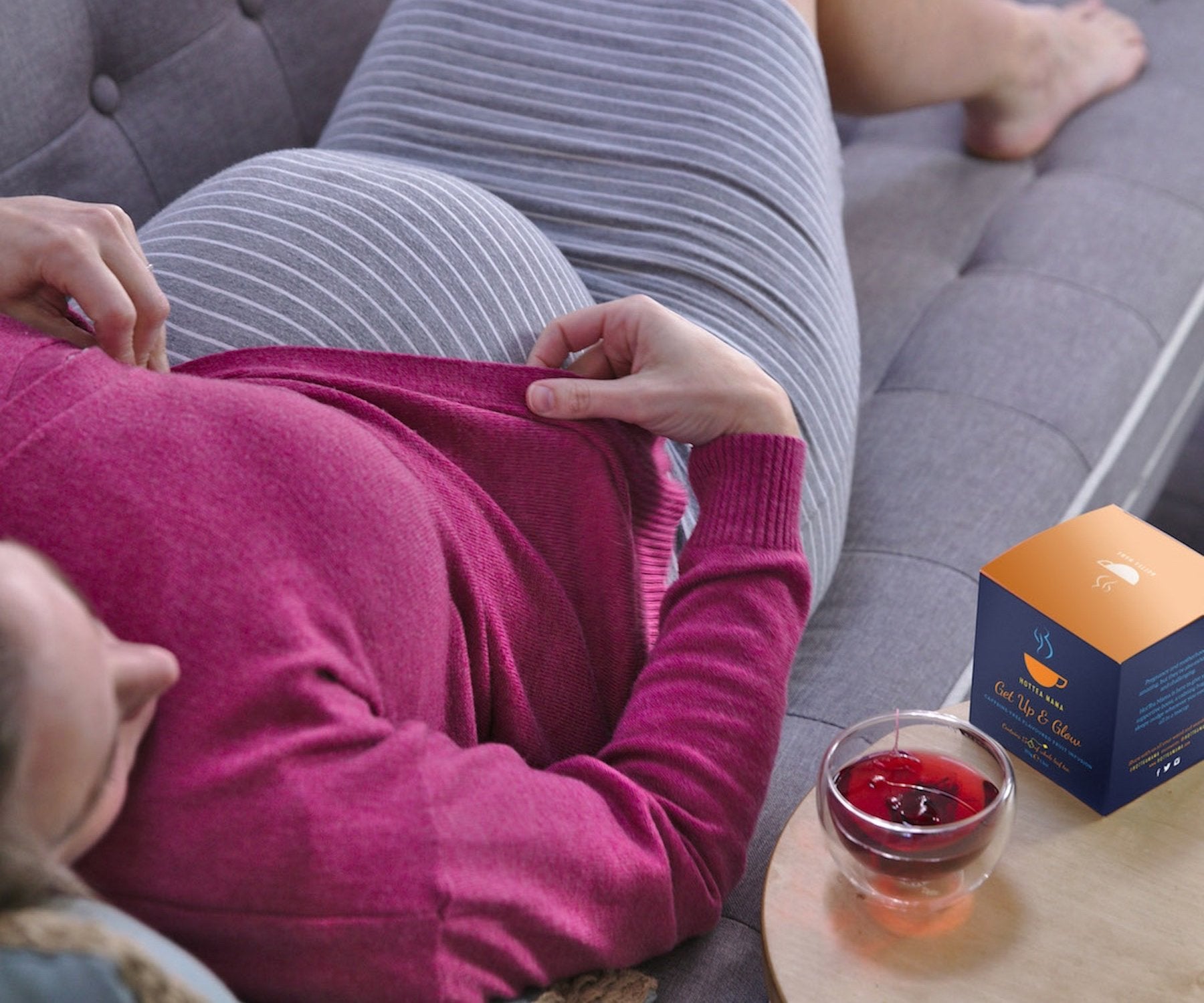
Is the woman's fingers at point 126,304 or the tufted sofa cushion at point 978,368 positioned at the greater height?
the woman's fingers at point 126,304

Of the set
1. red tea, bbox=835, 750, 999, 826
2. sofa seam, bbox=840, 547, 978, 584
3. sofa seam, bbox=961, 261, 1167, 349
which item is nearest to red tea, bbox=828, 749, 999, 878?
red tea, bbox=835, 750, 999, 826

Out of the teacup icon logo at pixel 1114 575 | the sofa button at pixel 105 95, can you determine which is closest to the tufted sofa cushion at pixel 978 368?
the teacup icon logo at pixel 1114 575

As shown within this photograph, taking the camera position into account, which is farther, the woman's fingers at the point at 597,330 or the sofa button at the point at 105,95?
the sofa button at the point at 105,95

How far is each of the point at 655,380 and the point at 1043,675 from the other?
0.30 m

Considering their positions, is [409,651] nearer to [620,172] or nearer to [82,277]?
[82,277]

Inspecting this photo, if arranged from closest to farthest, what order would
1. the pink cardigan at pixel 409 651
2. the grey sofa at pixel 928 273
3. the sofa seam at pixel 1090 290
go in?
the pink cardigan at pixel 409 651, the grey sofa at pixel 928 273, the sofa seam at pixel 1090 290

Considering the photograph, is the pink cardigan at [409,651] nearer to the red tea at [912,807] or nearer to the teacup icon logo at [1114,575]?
the red tea at [912,807]

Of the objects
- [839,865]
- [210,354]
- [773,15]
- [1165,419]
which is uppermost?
[773,15]

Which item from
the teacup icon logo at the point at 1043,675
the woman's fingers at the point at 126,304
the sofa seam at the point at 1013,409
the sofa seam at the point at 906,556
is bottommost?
the sofa seam at the point at 906,556

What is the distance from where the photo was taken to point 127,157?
1226mm

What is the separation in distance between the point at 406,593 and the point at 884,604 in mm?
536

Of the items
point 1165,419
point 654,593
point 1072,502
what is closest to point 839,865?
point 654,593

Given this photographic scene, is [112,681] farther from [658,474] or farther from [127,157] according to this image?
[127,157]

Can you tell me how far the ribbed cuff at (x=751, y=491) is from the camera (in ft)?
2.60
